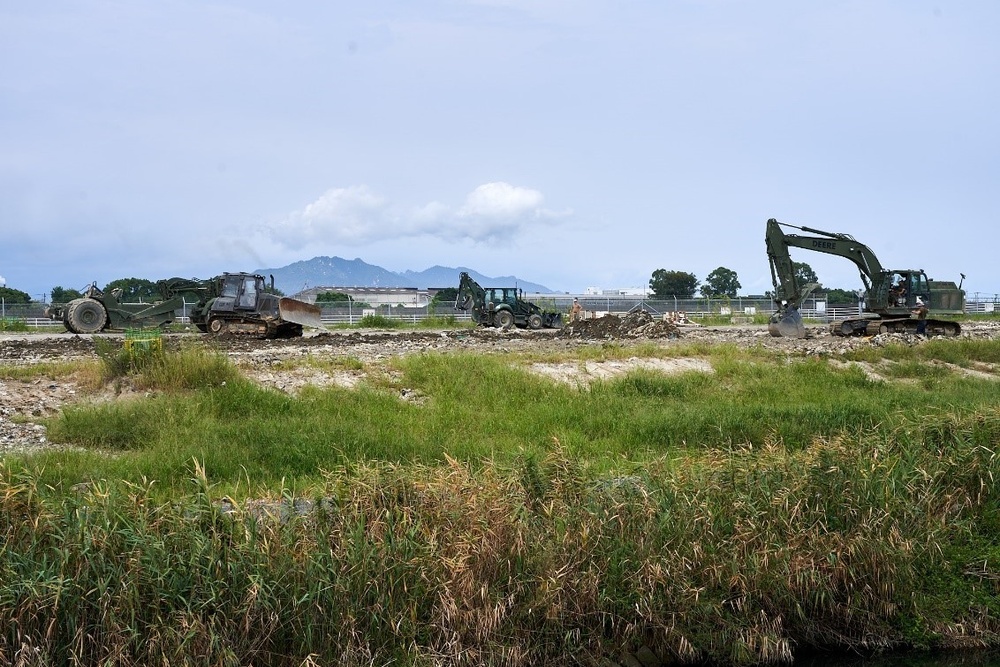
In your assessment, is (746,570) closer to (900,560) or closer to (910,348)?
(900,560)

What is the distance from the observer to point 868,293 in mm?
30484

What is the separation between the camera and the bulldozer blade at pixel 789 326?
96.0 ft

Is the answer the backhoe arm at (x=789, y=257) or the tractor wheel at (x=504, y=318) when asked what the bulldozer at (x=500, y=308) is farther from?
the backhoe arm at (x=789, y=257)

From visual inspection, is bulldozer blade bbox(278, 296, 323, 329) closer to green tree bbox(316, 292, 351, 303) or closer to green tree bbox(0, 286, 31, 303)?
green tree bbox(0, 286, 31, 303)

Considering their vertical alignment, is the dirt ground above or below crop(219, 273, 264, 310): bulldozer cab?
Answer: below

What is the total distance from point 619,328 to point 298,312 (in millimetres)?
10387

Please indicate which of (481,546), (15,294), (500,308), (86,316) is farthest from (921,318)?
(15,294)

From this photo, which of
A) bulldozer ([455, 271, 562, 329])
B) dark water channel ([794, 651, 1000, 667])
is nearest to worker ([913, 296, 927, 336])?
bulldozer ([455, 271, 562, 329])

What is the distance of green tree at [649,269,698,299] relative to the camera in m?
83.1

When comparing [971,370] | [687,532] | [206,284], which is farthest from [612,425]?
[206,284]

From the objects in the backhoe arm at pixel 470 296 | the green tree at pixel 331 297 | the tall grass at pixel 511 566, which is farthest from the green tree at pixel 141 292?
the green tree at pixel 331 297

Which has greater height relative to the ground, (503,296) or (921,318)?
(503,296)

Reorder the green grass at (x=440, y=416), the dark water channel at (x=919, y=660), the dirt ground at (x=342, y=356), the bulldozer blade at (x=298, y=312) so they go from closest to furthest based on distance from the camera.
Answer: the dark water channel at (x=919, y=660), the green grass at (x=440, y=416), the dirt ground at (x=342, y=356), the bulldozer blade at (x=298, y=312)

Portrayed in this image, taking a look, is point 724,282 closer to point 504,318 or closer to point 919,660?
point 504,318
